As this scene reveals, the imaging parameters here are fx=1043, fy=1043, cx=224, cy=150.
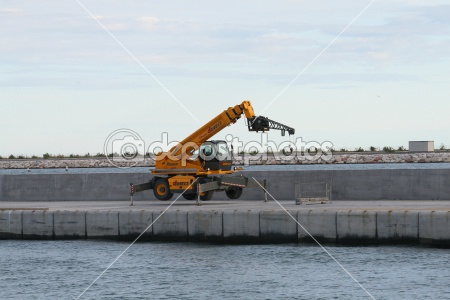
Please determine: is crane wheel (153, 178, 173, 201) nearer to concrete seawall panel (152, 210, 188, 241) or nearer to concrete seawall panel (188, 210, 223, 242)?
concrete seawall panel (152, 210, 188, 241)

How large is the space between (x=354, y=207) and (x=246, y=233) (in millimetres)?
3983

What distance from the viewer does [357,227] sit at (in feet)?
112

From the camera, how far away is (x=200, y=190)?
39.7 meters

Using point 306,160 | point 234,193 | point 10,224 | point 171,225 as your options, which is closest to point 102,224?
point 171,225

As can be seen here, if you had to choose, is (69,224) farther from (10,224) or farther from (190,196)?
(190,196)

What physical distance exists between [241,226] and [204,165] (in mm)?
5821

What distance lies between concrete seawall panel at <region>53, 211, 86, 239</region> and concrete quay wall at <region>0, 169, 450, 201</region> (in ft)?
21.0

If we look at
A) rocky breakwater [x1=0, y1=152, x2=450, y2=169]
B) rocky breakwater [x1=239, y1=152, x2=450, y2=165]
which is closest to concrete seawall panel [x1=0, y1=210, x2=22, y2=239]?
rocky breakwater [x1=0, y1=152, x2=450, y2=169]

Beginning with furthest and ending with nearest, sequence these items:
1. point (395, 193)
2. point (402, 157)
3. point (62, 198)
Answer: point (402, 157) < point (62, 198) < point (395, 193)

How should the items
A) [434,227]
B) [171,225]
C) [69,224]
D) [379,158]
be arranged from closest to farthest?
[434,227]
[171,225]
[69,224]
[379,158]

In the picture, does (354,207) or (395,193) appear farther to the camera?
(395,193)

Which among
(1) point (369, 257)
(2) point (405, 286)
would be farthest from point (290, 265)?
(2) point (405, 286)

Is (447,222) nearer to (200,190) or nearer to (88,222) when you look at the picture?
(200,190)

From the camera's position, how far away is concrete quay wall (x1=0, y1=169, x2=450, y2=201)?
41125 mm
